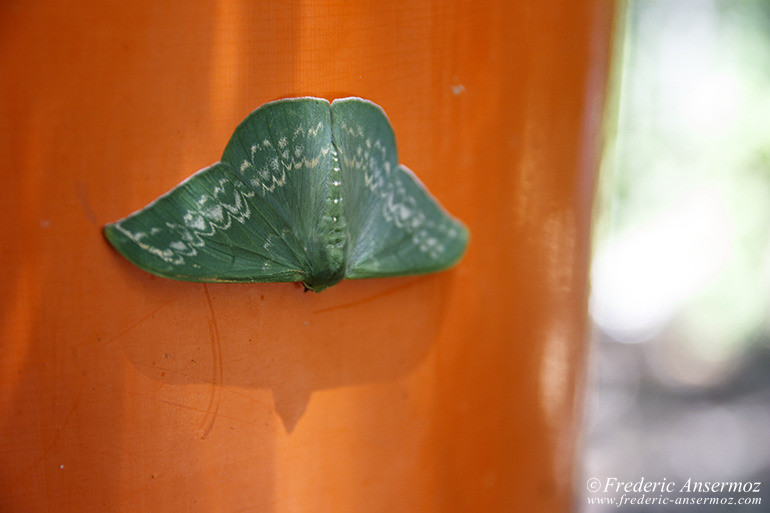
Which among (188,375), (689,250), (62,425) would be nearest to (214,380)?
(188,375)

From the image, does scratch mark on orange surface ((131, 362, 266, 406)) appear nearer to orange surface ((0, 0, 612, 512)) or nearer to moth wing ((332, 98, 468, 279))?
orange surface ((0, 0, 612, 512))

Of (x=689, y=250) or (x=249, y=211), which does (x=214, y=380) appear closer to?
(x=249, y=211)

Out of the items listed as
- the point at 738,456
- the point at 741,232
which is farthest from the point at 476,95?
the point at 741,232

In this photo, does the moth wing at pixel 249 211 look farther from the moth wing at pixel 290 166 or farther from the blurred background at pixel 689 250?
the blurred background at pixel 689 250

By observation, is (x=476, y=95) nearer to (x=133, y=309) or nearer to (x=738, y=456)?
(x=133, y=309)

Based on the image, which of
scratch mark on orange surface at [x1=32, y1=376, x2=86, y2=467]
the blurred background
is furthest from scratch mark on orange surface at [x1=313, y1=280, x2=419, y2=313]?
the blurred background

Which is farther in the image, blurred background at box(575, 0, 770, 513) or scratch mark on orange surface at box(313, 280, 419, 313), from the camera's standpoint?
blurred background at box(575, 0, 770, 513)
